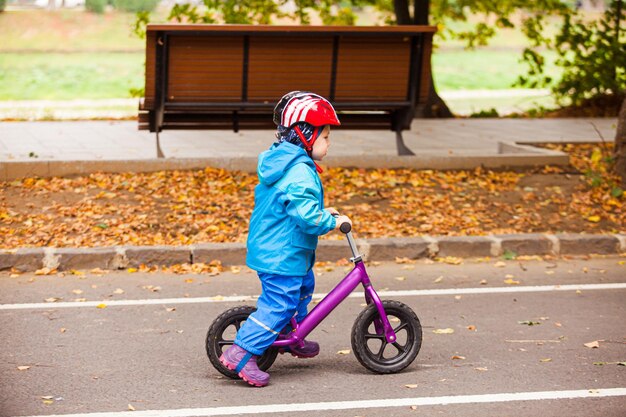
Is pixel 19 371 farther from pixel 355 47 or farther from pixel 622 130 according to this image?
pixel 622 130

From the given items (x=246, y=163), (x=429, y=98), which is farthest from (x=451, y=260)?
(x=429, y=98)

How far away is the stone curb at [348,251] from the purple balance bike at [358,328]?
2.65m

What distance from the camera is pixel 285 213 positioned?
17.1ft

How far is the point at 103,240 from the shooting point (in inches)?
325

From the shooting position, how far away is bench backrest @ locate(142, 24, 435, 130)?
10125mm

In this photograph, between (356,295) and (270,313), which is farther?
(356,295)

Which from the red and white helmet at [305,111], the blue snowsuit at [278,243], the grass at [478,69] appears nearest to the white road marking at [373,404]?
the blue snowsuit at [278,243]

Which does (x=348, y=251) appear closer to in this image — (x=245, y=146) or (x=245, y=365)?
(x=245, y=365)

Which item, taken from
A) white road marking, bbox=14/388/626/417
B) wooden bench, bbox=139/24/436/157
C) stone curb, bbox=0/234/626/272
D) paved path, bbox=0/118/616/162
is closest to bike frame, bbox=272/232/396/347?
white road marking, bbox=14/388/626/417

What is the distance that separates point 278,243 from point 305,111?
0.67m

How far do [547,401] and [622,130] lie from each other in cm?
593

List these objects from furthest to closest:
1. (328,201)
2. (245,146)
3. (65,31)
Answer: (65,31)
(245,146)
(328,201)

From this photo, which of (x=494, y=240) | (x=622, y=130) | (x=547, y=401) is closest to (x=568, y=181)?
(x=622, y=130)

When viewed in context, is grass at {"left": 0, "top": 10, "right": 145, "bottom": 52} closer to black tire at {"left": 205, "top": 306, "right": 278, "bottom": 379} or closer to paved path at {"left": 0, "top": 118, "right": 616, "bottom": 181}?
paved path at {"left": 0, "top": 118, "right": 616, "bottom": 181}
